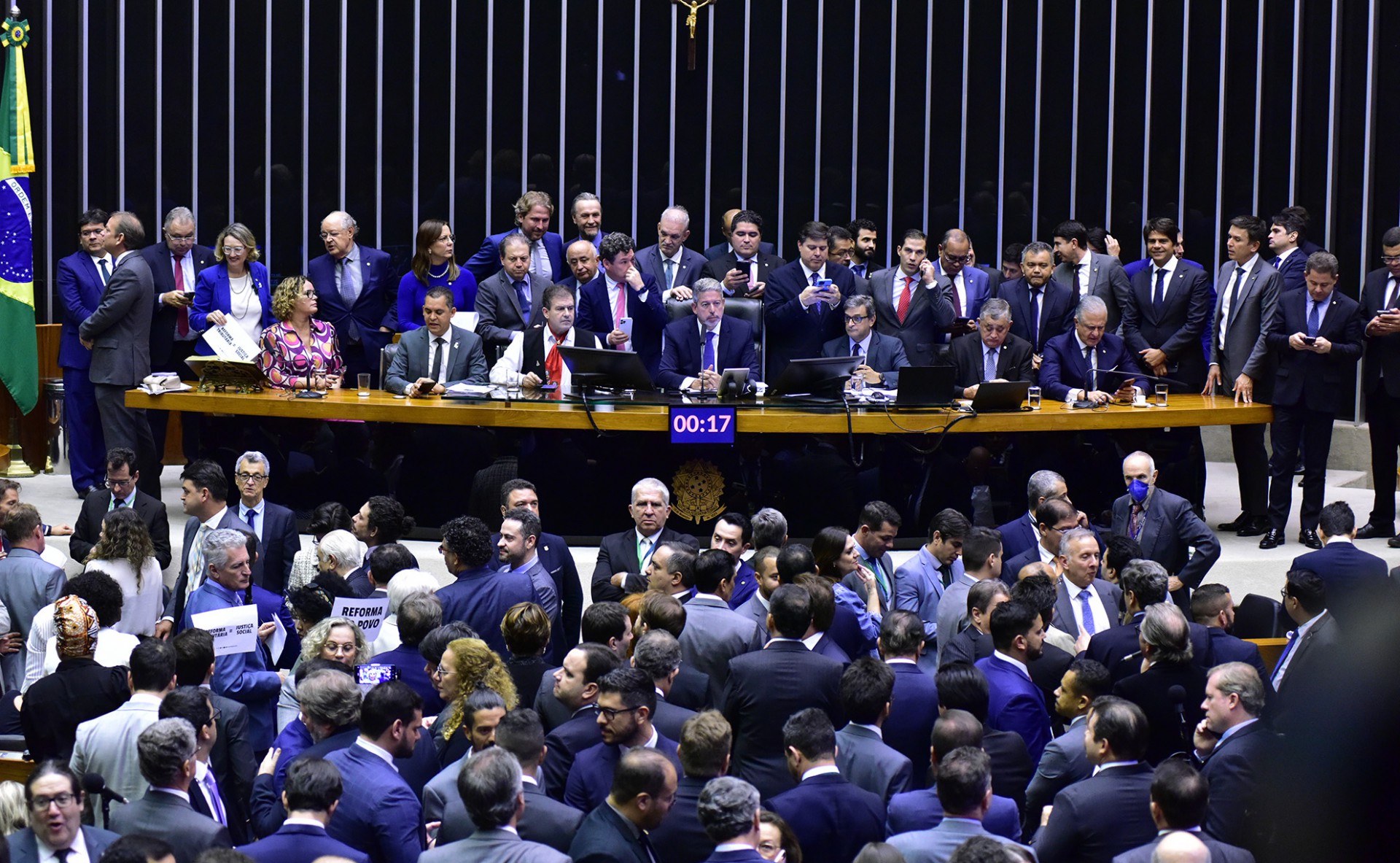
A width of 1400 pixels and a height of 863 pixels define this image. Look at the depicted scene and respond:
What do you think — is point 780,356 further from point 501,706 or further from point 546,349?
point 501,706

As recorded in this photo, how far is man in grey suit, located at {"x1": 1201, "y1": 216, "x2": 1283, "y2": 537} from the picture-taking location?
10305mm

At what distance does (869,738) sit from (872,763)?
0.10 metres

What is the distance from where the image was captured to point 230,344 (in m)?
10.1

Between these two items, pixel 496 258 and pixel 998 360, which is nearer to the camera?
pixel 998 360

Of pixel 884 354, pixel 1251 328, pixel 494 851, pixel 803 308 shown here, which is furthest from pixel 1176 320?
pixel 494 851

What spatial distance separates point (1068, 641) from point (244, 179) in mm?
9082

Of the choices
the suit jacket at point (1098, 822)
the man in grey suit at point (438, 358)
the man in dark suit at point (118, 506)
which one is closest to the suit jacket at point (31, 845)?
the suit jacket at point (1098, 822)

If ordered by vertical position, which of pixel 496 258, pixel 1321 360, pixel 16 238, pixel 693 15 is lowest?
pixel 1321 360

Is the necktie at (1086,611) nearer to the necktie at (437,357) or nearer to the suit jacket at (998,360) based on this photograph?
the suit jacket at (998,360)

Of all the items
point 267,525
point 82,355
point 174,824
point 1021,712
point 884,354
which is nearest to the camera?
point 174,824

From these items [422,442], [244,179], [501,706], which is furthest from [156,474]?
[501,706]

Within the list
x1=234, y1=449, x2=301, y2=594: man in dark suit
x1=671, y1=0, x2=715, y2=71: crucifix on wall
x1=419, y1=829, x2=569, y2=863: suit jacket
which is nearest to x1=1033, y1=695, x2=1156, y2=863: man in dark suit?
x1=419, y1=829, x2=569, y2=863: suit jacket

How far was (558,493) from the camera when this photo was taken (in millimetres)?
9508

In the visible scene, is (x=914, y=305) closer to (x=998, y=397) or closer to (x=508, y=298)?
(x=998, y=397)
